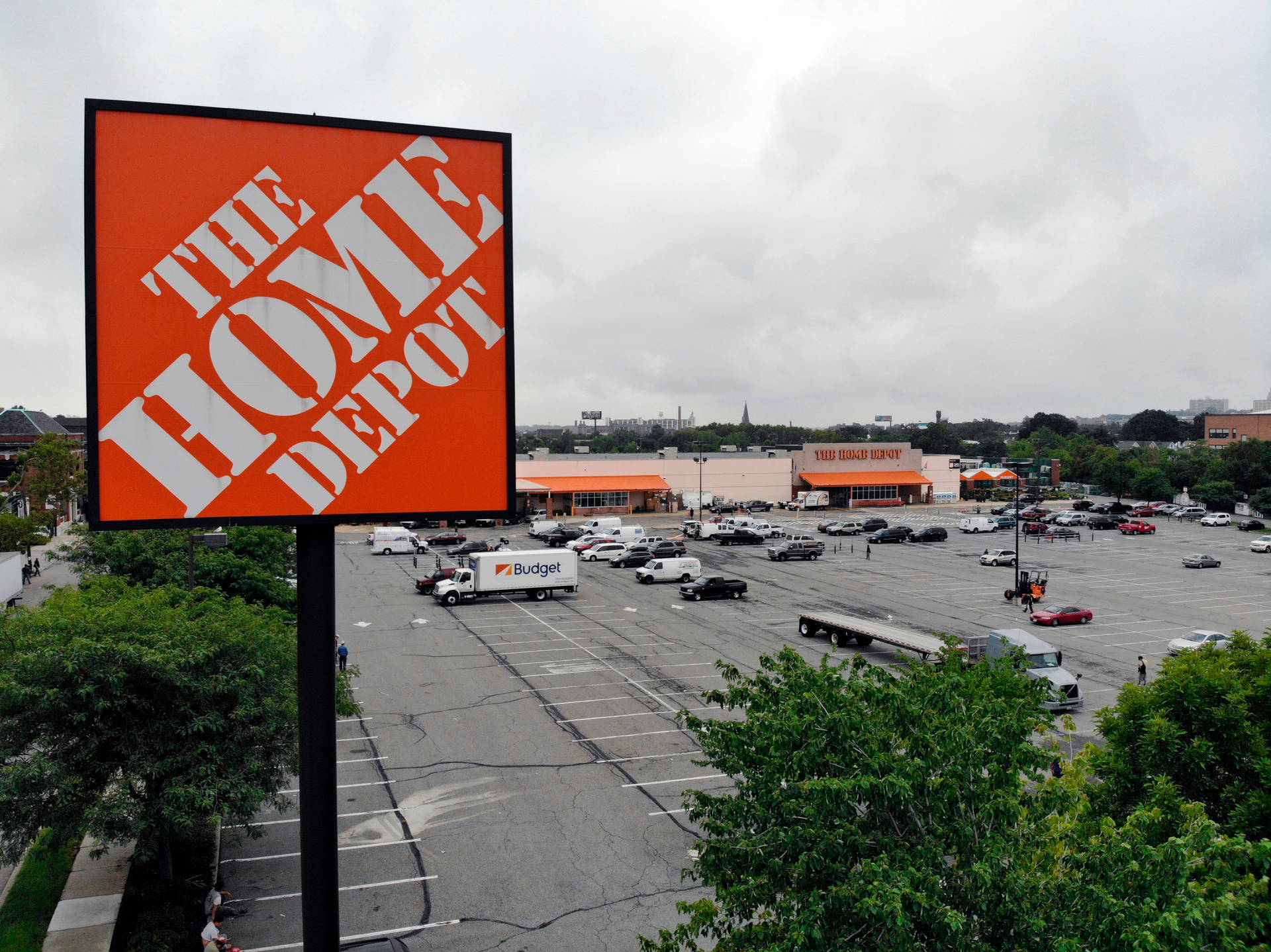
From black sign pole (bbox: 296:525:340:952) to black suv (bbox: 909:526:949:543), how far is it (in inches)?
2519

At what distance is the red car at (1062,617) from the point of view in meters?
38.4

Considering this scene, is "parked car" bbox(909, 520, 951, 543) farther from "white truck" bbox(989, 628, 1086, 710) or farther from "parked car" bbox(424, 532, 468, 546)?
"white truck" bbox(989, 628, 1086, 710)

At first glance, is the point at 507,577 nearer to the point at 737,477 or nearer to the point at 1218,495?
the point at 737,477

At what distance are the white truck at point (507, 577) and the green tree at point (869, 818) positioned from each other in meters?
33.9

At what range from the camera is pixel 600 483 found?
282 ft

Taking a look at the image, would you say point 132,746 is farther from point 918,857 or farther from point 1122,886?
point 1122,886

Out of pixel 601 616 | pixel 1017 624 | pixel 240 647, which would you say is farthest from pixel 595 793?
pixel 1017 624

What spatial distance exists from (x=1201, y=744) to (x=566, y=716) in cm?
1680

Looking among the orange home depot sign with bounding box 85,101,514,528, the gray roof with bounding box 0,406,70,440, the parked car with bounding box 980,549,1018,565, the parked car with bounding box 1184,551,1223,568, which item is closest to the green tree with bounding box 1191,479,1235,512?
the parked car with bounding box 1184,551,1223,568

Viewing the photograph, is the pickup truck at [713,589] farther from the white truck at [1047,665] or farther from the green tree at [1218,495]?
the green tree at [1218,495]

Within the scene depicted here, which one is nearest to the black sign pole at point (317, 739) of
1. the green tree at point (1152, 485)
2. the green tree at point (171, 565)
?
the green tree at point (171, 565)

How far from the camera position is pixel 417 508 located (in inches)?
438

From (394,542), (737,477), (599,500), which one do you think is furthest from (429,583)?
(737,477)

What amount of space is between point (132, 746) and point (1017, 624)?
35.8m
